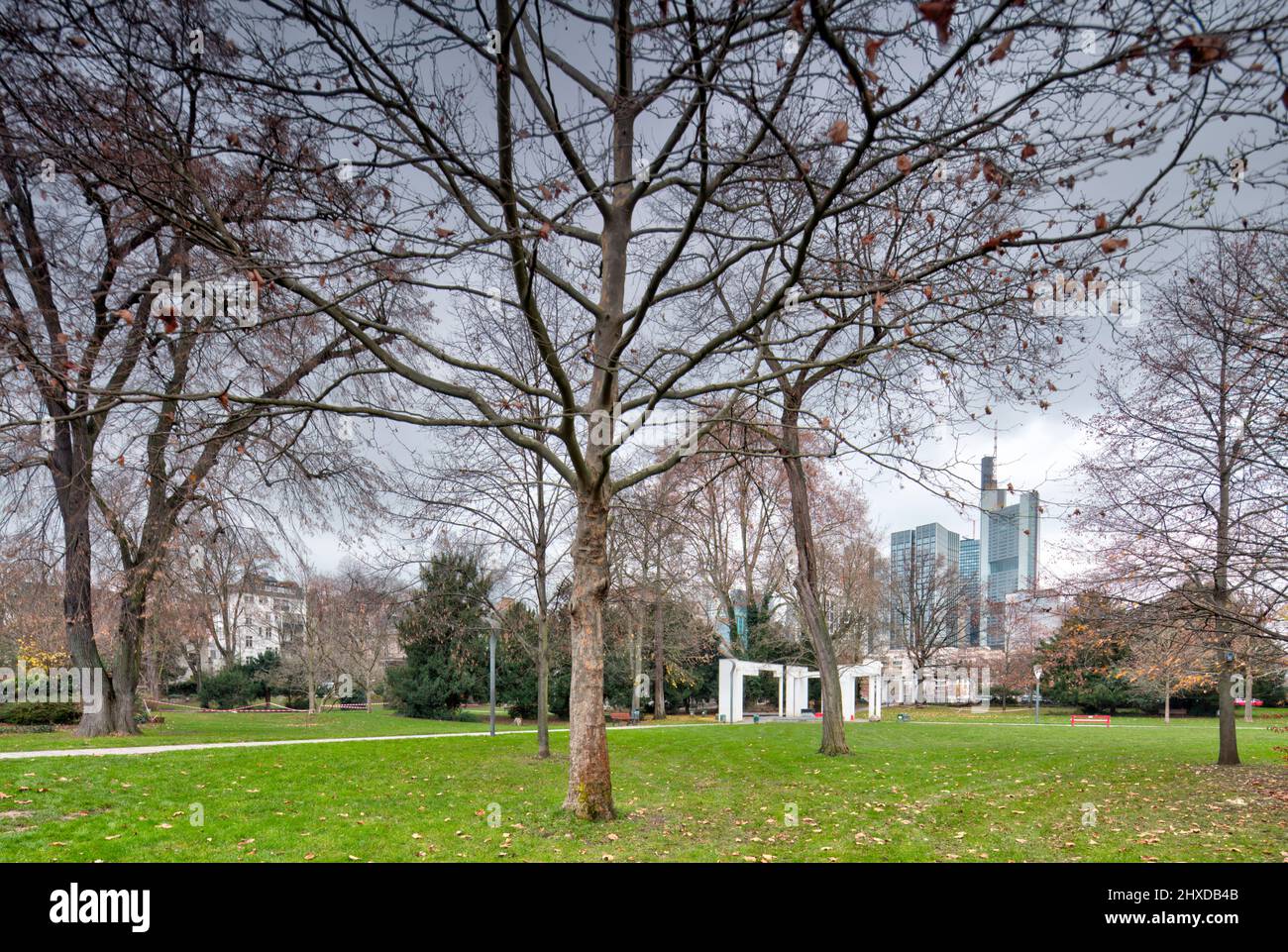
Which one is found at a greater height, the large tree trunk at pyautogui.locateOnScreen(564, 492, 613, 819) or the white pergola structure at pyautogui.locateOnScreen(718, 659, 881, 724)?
the large tree trunk at pyautogui.locateOnScreen(564, 492, 613, 819)

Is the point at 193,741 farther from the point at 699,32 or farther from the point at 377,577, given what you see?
the point at 699,32

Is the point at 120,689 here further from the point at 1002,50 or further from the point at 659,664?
the point at 1002,50

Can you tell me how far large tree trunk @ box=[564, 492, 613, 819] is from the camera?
8.00 meters

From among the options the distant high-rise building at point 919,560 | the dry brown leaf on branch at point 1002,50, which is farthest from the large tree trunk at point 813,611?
the distant high-rise building at point 919,560

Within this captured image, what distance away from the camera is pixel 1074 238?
6.07 meters

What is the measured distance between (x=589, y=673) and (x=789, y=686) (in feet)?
88.2

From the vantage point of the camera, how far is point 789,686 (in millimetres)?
33250

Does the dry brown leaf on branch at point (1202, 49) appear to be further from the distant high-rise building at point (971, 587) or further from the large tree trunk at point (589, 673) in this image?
the distant high-rise building at point (971, 587)

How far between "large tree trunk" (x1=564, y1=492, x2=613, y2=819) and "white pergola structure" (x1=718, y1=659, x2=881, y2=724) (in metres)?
21.7

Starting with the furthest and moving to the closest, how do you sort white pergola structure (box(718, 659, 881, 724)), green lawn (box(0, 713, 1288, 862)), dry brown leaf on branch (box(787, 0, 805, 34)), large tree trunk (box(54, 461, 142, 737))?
white pergola structure (box(718, 659, 881, 724)), large tree trunk (box(54, 461, 142, 737)), green lawn (box(0, 713, 1288, 862)), dry brown leaf on branch (box(787, 0, 805, 34))

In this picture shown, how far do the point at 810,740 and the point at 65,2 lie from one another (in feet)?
59.7

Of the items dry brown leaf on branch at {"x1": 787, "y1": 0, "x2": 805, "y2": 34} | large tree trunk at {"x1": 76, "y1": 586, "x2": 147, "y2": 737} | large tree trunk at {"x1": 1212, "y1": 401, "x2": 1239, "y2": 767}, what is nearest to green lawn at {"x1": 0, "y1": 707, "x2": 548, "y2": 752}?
large tree trunk at {"x1": 76, "y1": 586, "x2": 147, "y2": 737}

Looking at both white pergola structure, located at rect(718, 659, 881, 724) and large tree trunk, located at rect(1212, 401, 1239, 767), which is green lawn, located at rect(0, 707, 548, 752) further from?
large tree trunk, located at rect(1212, 401, 1239, 767)

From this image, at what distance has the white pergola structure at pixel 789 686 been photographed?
29516mm
